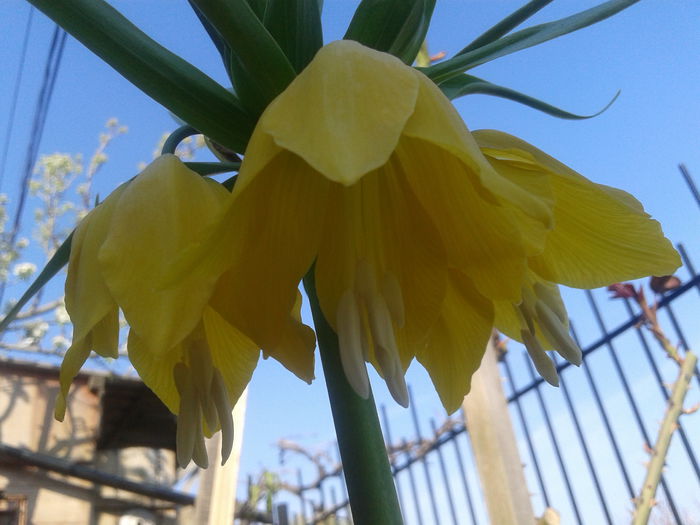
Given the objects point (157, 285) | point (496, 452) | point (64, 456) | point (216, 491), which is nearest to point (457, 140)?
point (157, 285)

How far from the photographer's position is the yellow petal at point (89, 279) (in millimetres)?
355

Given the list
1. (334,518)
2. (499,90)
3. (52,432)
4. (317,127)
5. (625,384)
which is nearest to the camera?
(317,127)

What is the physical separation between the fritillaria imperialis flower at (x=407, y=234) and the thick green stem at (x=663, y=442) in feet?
1.80

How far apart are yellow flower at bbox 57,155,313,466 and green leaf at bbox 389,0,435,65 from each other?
0.15 metres

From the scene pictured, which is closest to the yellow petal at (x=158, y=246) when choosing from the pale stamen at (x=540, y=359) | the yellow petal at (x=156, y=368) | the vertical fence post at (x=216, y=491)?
the yellow petal at (x=156, y=368)

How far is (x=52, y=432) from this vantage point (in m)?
5.75

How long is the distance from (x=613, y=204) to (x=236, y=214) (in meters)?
0.23

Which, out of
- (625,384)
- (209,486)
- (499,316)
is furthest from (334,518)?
(499,316)

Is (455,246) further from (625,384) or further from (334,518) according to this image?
(334,518)

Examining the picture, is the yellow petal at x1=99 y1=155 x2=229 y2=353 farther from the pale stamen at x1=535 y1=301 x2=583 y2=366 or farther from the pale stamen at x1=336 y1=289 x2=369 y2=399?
the pale stamen at x1=535 y1=301 x2=583 y2=366

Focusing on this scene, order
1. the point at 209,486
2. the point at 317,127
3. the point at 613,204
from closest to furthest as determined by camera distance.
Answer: the point at 317,127 < the point at 613,204 < the point at 209,486

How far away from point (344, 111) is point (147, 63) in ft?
0.44

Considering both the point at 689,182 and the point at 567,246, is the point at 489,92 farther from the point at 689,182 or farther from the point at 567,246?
the point at 689,182

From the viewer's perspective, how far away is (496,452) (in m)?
1.01
